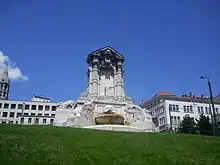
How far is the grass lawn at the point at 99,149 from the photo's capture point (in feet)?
54.5

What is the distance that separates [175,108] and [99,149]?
68665 millimetres

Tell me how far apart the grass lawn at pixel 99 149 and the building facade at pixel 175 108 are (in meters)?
58.9

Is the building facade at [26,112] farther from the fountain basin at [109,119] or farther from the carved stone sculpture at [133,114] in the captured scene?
the fountain basin at [109,119]

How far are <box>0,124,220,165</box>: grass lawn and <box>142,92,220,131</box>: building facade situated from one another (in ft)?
193

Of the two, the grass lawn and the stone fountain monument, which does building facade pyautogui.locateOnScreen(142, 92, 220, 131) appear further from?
the grass lawn

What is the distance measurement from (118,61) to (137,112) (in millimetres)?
12910

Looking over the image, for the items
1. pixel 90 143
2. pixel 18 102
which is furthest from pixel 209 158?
pixel 18 102

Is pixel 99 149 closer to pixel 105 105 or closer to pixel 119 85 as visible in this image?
pixel 105 105

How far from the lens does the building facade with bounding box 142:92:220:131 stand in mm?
82000

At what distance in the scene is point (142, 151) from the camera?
63.3 ft

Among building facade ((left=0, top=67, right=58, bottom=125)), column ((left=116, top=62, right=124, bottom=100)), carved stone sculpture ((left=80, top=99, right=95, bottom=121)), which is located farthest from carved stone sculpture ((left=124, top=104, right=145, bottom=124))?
building facade ((left=0, top=67, right=58, bottom=125))

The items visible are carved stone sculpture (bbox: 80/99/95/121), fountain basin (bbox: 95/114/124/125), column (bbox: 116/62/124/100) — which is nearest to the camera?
fountain basin (bbox: 95/114/124/125)

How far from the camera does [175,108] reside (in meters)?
83.8

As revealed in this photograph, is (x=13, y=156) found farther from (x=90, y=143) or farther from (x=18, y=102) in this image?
(x=18, y=102)
